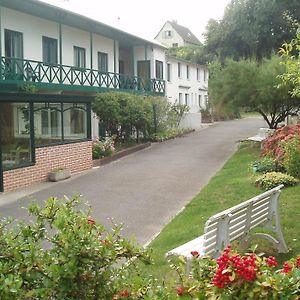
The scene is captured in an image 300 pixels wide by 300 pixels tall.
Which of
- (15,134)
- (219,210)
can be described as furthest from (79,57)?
(219,210)

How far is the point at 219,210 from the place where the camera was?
10.1 m

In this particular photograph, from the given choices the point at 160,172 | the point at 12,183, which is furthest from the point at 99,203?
the point at 160,172

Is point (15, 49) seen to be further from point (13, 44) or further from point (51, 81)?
point (51, 81)

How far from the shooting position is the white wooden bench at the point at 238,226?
18.7 ft

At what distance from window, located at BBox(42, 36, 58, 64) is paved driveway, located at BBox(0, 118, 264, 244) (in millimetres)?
5982

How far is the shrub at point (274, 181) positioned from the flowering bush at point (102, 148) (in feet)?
→ 28.1

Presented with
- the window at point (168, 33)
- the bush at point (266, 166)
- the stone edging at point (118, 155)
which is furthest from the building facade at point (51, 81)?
the window at point (168, 33)

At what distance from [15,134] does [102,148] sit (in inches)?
215

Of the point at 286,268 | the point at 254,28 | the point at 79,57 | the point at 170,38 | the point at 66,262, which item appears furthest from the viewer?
the point at 170,38

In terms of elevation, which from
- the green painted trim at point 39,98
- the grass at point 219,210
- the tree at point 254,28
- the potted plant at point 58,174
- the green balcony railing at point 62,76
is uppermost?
the tree at point 254,28

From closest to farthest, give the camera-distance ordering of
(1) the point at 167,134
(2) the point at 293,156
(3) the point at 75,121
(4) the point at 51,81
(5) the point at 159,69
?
1. (2) the point at 293,156
2. (3) the point at 75,121
3. (4) the point at 51,81
4. (1) the point at 167,134
5. (5) the point at 159,69

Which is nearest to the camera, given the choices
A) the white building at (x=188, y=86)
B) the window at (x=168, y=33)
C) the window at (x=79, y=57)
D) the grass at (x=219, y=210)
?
the grass at (x=219, y=210)

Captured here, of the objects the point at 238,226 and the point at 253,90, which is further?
the point at 253,90

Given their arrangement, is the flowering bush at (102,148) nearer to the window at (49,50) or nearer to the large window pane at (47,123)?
the large window pane at (47,123)
